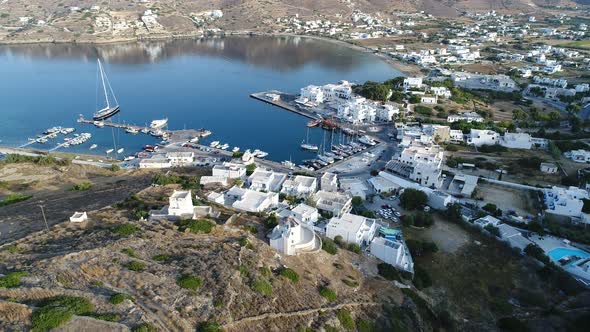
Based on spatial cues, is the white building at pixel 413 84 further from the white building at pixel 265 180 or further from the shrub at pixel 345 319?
the shrub at pixel 345 319

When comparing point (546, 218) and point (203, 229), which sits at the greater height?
point (203, 229)

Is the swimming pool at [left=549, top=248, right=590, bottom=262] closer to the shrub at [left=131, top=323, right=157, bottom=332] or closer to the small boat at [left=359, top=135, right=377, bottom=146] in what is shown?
the small boat at [left=359, top=135, right=377, bottom=146]

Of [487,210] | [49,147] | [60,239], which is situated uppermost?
[60,239]

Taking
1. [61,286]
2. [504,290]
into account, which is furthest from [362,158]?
[61,286]

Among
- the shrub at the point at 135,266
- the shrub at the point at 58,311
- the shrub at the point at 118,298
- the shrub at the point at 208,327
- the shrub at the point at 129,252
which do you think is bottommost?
the shrub at the point at 129,252

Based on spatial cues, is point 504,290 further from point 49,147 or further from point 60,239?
point 49,147

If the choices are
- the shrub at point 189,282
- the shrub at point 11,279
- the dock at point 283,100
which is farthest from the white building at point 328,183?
the shrub at point 11,279
